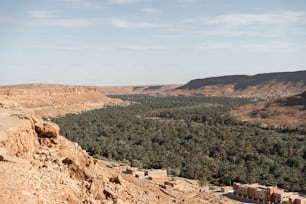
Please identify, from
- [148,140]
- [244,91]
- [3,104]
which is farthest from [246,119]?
[244,91]

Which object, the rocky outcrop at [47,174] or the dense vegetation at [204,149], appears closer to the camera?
the rocky outcrop at [47,174]

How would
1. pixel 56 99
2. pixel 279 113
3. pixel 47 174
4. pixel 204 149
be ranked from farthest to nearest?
pixel 56 99
pixel 279 113
pixel 204 149
pixel 47 174

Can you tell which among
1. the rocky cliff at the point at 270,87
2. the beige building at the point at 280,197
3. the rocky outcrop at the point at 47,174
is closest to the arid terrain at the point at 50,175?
the rocky outcrop at the point at 47,174

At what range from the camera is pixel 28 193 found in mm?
10539

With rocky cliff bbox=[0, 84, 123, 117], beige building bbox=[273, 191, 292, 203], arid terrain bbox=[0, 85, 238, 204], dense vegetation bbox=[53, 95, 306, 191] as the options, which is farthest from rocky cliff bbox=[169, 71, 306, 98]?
arid terrain bbox=[0, 85, 238, 204]

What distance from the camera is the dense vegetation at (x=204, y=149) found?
143 feet

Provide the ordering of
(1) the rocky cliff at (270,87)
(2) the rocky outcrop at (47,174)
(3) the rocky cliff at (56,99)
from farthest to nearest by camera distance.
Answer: (1) the rocky cliff at (270,87)
(3) the rocky cliff at (56,99)
(2) the rocky outcrop at (47,174)

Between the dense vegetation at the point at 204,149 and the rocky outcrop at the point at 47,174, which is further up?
the rocky outcrop at the point at 47,174

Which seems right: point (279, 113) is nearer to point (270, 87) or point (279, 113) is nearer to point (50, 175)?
point (50, 175)

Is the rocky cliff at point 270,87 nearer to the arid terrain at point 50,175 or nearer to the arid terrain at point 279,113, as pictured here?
the arid terrain at point 279,113

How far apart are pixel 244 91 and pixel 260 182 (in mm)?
151196

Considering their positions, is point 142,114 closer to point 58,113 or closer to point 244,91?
point 58,113

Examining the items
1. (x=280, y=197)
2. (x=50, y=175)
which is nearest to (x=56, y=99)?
(x=280, y=197)

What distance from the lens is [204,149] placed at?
57281mm
